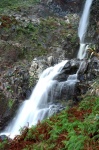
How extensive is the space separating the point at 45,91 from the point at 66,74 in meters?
1.48

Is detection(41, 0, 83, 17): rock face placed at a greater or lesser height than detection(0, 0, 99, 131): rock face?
greater

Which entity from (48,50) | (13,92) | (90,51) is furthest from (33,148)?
(48,50)

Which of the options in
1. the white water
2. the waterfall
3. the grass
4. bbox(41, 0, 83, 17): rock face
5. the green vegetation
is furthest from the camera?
bbox(41, 0, 83, 17): rock face

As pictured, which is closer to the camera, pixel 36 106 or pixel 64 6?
pixel 36 106

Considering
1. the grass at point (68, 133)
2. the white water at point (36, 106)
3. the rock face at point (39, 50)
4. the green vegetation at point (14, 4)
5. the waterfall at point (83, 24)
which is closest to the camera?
the grass at point (68, 133)

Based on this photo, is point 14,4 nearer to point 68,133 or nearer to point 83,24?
point 83,24

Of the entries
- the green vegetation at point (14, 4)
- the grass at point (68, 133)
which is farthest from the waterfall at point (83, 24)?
the grass at point (68, 133)

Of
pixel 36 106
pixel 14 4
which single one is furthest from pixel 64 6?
pixel 36 106

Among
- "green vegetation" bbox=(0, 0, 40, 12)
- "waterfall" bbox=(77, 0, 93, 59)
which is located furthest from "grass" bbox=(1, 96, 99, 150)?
"green vegetation" bbox=(0, 0, 40, 12)

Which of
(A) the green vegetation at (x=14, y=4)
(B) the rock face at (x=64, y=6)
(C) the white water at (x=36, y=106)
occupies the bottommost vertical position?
(C) the white water at (x=36, y=106)

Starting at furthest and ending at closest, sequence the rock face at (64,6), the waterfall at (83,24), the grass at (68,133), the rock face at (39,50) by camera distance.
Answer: the rock face at (64,6) → the waterfall at (83,24) → the rock face at (39,50) → the grass at (68,133)

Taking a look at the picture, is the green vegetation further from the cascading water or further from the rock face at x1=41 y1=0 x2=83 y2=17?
the cascading water

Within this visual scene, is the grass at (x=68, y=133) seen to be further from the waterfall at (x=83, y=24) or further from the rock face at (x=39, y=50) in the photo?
the waterfall at (x=83, y=24)

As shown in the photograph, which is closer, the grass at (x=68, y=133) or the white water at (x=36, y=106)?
the grass at (x=68, y=133)
